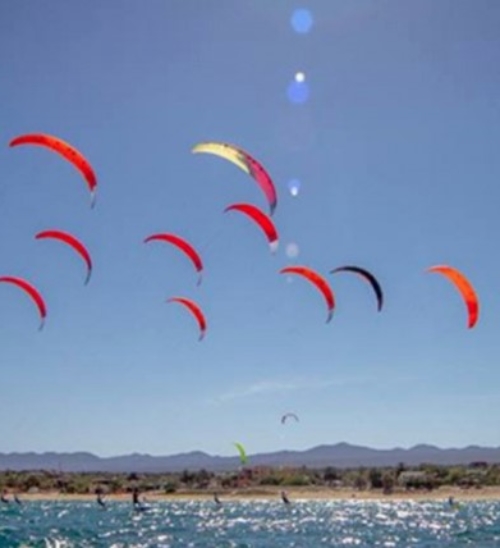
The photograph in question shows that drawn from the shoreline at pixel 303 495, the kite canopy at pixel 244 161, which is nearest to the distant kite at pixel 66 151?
the kite canopy at pixel 244 161

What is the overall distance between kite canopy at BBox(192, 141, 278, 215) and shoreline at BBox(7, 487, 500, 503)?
87.1 meters

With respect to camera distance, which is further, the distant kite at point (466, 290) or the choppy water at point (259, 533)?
the choppy water at point (259, 533)

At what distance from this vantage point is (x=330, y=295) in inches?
917

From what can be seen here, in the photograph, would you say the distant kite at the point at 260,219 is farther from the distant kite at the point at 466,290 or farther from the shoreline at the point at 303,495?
the shoreline at the point at 303,495

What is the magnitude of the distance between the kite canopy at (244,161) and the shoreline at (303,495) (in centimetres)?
8714

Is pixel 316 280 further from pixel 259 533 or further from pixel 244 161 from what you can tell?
pixel 259 533

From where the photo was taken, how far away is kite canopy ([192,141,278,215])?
17.9 metres

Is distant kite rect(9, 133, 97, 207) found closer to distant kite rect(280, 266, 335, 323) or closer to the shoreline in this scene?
distant kite rect(280, 266, 335, 323)

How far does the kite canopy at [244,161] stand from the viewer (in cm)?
1792

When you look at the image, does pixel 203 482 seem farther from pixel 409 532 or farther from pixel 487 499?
pixel 409 532

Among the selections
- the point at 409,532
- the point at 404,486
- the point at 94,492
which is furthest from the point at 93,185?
the point at 94,492

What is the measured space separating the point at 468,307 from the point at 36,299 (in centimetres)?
1031

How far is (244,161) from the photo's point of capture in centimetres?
1819

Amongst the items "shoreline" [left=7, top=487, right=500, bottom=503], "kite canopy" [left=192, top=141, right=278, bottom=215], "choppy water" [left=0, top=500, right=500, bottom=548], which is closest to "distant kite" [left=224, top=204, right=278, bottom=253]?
"kite canopy" [left=192, top=141, right=278, bottom=215]
